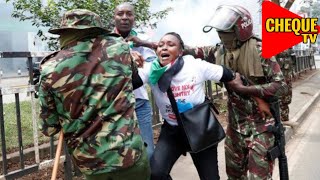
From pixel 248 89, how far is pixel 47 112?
130 cm

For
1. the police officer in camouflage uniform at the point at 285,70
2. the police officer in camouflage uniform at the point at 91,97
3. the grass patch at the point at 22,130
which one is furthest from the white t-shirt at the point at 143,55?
the police officer in camouflage uniform at the point at 285,70

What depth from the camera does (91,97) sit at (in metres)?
2.09

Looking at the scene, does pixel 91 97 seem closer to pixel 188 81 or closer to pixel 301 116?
pixel 188 81

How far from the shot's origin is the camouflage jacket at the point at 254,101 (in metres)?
2.73

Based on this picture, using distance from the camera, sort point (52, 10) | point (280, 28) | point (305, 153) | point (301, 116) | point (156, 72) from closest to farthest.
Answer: point (156, 72) < point (52, 10) < point (280, 28) < point (305, 153) < point (301, 116)

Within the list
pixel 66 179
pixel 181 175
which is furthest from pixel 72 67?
pixel 181 175

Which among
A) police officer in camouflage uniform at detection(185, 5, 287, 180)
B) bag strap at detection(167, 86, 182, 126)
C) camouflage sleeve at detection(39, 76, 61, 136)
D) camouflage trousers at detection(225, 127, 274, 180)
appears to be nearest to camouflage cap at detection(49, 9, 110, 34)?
camouflage sleeve at detection(39, 76, 61, 136)

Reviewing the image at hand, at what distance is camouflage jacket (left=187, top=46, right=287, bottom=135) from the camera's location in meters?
2.73

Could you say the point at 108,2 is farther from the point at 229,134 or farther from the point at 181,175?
the point at 229,134

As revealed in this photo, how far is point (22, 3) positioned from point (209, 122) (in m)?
3.42

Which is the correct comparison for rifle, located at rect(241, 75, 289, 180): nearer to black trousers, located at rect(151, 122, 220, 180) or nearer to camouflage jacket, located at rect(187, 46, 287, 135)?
camouflage jacket, located at rect(187, 46, 287, 135)

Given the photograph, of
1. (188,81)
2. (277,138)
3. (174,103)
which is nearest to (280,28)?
(277,138)

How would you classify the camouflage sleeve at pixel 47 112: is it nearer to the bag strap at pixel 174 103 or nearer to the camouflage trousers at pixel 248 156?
the bag strap at pixel 174 103

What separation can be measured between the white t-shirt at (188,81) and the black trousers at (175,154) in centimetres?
9
